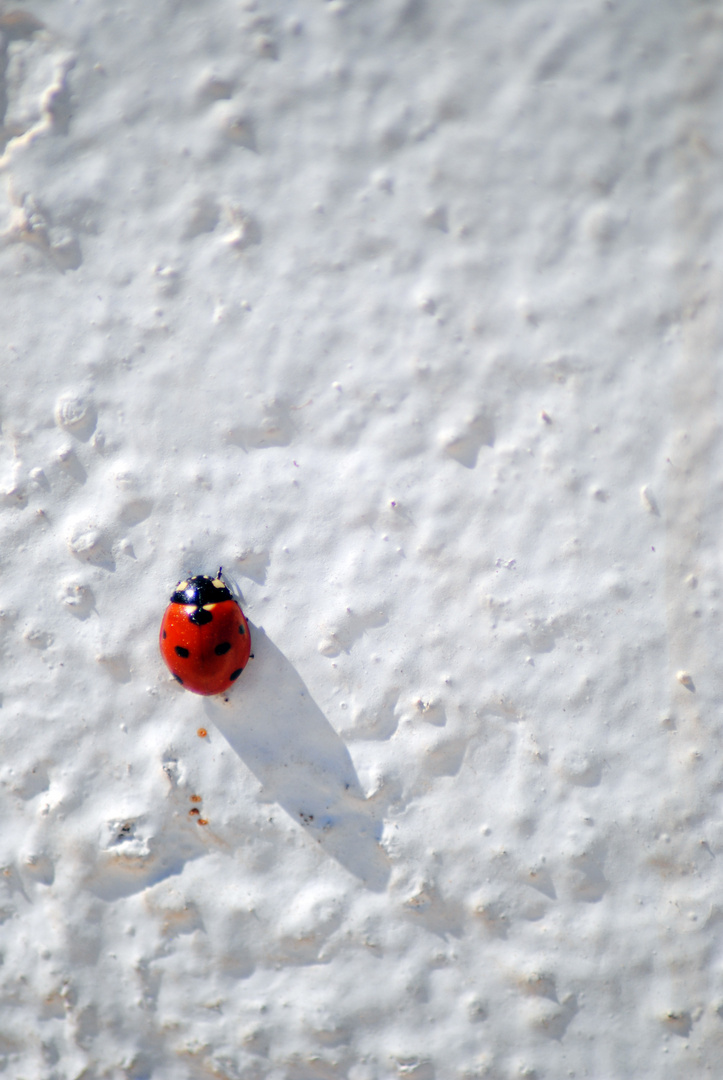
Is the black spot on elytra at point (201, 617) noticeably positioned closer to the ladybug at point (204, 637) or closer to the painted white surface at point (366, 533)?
the ladybug at point (204, 637)

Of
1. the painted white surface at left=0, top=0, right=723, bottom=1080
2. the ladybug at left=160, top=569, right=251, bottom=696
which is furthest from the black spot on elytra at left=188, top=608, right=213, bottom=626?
the painted white surface at left=0, top=0, right=723, bottom=1080

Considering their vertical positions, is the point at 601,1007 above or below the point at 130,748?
below

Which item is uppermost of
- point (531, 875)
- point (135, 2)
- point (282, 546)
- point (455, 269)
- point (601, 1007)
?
point (135, 2)

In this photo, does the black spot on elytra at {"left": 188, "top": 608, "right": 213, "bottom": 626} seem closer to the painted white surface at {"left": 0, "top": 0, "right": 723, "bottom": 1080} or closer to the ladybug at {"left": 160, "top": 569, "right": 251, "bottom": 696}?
the ladybug at {"left": 160, "top": 569, "right": 251, "bottom": 696}

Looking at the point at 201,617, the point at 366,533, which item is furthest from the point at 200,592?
the point at 366,533

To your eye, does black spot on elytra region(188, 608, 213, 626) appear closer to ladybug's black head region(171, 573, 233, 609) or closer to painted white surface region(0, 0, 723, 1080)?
ladybug's black head region(171, 573, 233, 609)

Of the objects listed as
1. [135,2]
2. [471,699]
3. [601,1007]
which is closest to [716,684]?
[471,699]

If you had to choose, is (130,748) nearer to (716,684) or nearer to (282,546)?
(282,546)
